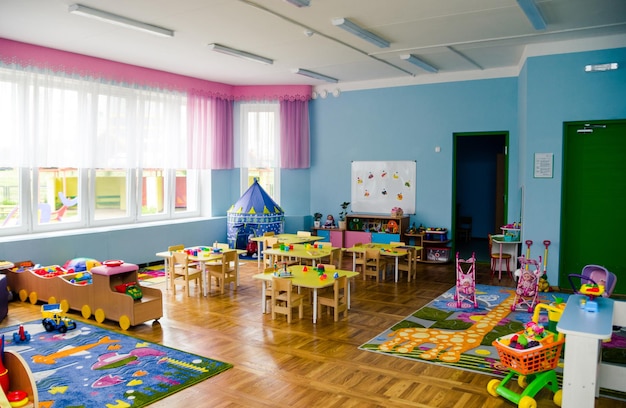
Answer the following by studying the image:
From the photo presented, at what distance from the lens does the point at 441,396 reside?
13.3 ft

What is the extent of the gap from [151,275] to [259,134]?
4089 mm

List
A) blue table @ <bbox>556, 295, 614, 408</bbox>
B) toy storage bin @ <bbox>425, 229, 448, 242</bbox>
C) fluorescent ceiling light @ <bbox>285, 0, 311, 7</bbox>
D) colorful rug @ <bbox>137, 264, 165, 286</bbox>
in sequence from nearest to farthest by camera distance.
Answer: blue table @ <bbox>556, 295, 614, 408</bbox> < fluorescent ceiling light @ <bbox>285, 0, 311, 7</bbox> < colorful rug @ <bbox>137, 264, 165, 286</bbox> < toy storage bin @ <bbox>425, 229, 448, 242</bbox>

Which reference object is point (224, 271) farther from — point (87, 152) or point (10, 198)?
Answer: point (10, 198)

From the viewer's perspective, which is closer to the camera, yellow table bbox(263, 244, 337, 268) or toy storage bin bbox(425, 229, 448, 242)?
yellow table bbox(263, 244, 337, 268)

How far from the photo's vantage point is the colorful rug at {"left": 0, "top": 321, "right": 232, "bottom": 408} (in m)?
4.02

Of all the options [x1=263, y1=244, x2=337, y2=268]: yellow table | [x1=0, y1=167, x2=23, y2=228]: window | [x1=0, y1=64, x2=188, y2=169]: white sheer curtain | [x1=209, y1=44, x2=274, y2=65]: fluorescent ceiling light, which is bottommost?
[x1=263, y1=244, x2=337, y2=268]: yellow table

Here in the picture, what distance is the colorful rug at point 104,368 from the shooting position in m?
4.02

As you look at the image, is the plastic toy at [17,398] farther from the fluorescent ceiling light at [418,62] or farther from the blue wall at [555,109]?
the fluorescent ceiling light at [418,62]

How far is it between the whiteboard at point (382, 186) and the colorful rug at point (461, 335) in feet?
12.1

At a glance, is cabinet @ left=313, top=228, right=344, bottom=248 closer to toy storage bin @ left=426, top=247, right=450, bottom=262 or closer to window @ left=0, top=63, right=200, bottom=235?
toy storage bin @ left=426, top=247, right=450, bottom=262

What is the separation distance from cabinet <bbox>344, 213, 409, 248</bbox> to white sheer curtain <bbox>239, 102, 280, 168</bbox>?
A: 2.24m

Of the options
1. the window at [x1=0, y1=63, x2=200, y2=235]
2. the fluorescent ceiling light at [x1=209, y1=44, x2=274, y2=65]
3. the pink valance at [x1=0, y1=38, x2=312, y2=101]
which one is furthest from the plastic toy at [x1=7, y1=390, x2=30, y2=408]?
the pink valance at [x1=0, y1=38, x2=312, y2=101]

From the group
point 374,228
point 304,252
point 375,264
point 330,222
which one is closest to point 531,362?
point 304,252

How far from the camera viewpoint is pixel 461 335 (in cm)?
552
